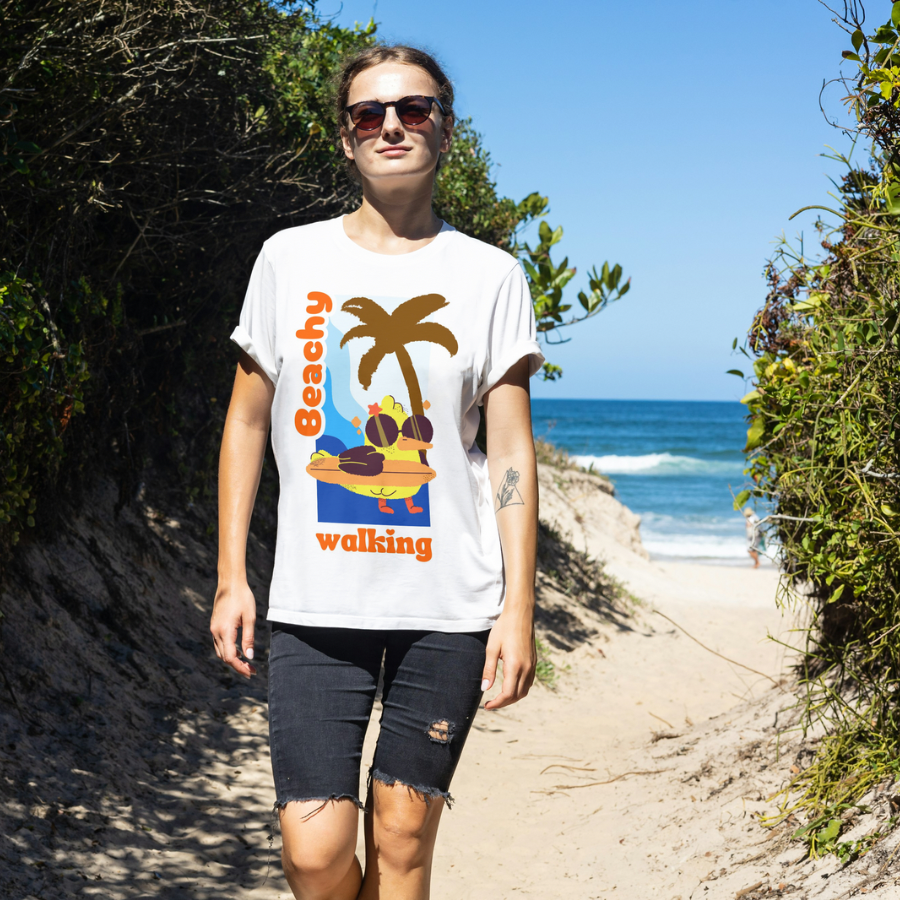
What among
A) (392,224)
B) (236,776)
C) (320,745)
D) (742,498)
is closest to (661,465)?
(742,498)

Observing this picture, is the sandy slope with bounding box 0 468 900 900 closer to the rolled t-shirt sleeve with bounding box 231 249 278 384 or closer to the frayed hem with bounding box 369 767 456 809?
the frayed hem with bounding box 369 767 456 809

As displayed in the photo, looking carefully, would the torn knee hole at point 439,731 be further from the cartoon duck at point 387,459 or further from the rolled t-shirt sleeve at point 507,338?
the rolled t-shirt sleeve at point 507,338

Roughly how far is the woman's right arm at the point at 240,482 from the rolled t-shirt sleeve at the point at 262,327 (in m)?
0.06

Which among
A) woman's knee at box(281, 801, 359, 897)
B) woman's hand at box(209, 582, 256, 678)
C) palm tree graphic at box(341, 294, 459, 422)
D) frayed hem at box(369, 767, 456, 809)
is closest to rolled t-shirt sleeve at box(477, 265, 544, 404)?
palm tree graphic at box(341, 294, 459, 422)

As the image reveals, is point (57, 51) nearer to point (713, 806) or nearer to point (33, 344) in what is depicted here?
point (33, 344)

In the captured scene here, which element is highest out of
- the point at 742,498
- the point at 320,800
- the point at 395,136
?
the point at 395,136

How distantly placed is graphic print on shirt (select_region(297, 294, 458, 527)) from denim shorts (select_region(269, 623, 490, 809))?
11.4 inches

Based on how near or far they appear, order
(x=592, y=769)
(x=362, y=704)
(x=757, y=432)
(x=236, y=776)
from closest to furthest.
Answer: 1. (x=362, y=704)
2. (x=757, y=432)
3. (x=236, y=776)
4. (x=592, y=769)

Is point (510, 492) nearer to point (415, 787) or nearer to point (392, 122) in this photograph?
point (415, 787)

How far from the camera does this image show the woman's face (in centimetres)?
206

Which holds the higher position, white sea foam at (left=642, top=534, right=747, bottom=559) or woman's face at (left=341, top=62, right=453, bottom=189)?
woman's face at (left=341, top=62, right=453, bottom=189)

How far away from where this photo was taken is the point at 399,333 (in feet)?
6.40

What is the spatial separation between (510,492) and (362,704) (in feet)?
1.99

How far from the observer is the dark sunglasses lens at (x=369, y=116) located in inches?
81.2
